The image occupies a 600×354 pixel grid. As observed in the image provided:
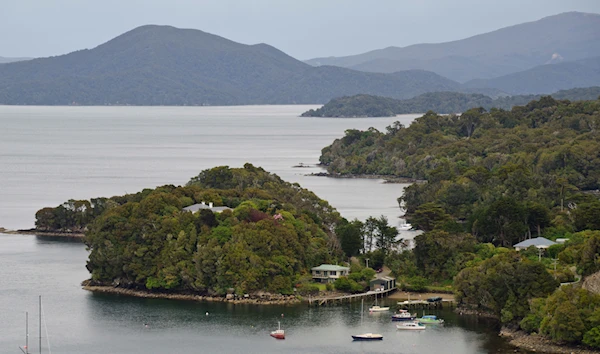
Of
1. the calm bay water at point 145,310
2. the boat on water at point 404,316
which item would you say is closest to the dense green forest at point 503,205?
the calm bay water at point 145,310

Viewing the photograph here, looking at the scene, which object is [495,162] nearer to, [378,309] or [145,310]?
[378,309]

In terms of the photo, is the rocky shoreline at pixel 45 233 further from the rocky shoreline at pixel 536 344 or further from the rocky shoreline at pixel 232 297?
the rocky shoreline at pixel 536 344

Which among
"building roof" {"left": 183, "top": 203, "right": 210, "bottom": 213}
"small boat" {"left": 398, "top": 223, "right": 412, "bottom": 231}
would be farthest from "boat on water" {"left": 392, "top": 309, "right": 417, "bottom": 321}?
"small boat" {"left": 398, "top": 223, "right": 412, "bottom": 231}

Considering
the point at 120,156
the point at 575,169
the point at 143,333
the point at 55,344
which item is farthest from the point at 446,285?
the point at 120,156

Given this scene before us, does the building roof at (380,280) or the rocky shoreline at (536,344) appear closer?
the rocky shoreline at (536,344)

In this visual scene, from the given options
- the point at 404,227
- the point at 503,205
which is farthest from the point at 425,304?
the point at 404,227

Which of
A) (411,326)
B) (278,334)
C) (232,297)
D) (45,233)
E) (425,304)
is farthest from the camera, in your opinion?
(45,233)

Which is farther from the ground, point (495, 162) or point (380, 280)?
point (495, 162)
